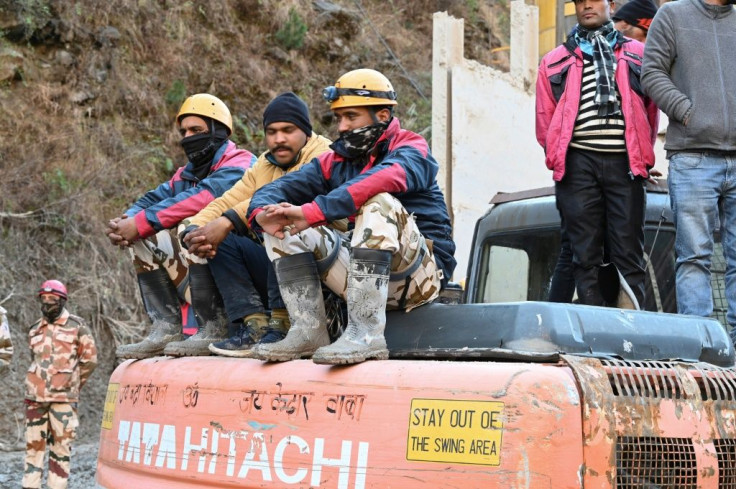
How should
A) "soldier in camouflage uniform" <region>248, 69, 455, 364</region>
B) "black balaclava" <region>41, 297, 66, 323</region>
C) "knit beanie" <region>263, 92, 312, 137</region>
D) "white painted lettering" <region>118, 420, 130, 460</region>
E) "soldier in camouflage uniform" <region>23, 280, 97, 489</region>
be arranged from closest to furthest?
"soldier in camouflage uniform" <region>248, 69, 455, 364</region> → "white painted lettering" <region>118, 420, 130, 460</region> → "knit beanie" <region>263, 92, 312, 137</region> → "soldier in camouflage uniform" <region>23, 280, 97, 489</region> → "black balaclava" <region>41, 297, 66, 323</region>

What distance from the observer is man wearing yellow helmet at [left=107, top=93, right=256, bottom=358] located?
15.5 feet

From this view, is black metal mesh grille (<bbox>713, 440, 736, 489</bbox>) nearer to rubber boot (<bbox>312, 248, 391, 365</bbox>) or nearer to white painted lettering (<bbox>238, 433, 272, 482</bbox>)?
rubber boot (<bbox>312, 248, 391, 365</bbox>)

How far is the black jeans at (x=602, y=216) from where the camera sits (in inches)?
186

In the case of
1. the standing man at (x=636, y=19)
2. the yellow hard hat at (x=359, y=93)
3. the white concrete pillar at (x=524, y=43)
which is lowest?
the yellow hard hat at (x=359, y=93)

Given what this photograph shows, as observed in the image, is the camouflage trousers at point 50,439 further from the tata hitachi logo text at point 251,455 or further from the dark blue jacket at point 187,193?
the tata hitachi logo text at point 251,455

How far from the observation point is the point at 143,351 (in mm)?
4812

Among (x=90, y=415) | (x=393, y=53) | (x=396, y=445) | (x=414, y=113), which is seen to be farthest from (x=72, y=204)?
(x=396, y=445)

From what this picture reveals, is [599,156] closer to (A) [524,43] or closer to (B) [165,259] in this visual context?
(B) [165,259]

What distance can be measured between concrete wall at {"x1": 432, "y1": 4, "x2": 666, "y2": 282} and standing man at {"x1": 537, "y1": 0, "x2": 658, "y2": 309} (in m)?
8.71

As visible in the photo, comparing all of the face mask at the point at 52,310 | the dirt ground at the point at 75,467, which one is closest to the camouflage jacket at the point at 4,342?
the face mask at the point at 52,310

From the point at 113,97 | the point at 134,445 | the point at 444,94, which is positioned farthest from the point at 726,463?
the point at 113,97

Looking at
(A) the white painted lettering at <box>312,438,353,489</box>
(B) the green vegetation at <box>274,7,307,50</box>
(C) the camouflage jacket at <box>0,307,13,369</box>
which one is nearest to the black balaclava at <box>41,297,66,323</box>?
(C) the camouflage jacket at <box>0,307,13,369</box>

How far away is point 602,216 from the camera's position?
189 inches

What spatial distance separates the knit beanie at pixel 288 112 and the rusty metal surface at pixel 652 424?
2.14m
